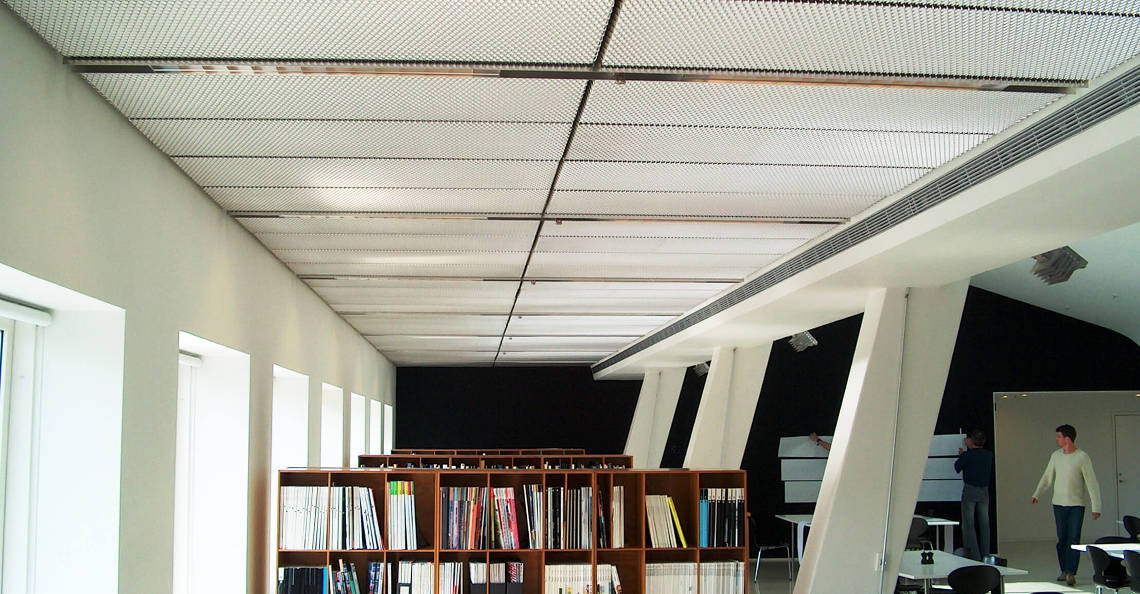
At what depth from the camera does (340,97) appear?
3799mm

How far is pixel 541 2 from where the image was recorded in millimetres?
2973

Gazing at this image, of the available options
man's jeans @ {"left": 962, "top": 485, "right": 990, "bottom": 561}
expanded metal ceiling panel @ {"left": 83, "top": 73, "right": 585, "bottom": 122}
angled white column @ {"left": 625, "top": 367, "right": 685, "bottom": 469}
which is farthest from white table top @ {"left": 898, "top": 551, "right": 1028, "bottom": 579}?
angled white column @ {"left": 625, "top": 367, "right": 685, "bottom": 469}

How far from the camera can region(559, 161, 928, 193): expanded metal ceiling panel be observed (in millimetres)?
4887

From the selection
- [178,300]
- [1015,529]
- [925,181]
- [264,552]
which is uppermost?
[925,181]

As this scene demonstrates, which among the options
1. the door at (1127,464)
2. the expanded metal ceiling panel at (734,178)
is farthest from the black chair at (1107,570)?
the door at (1127,464)

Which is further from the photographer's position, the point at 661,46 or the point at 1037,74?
the point at 1037,74

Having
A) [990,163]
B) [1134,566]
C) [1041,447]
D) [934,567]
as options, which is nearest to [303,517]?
[934,567]

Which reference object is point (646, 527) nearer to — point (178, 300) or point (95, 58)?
point (178, 300)

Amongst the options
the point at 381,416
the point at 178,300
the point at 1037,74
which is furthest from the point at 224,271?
the point at 381,416

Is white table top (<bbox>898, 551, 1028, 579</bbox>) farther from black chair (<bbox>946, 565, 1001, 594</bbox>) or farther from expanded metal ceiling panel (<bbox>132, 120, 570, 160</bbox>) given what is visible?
expanded metal ceiling panel (<bbox>132, 120, 570, 160</bbox>)

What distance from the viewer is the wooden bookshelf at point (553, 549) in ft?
21.5

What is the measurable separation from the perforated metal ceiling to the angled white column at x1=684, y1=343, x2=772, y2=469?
442 cm

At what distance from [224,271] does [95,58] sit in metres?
2.56

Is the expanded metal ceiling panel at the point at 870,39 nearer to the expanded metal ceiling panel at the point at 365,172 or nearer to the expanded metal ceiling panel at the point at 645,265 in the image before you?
the expanded metal ceiling panel at the point at 365,172
